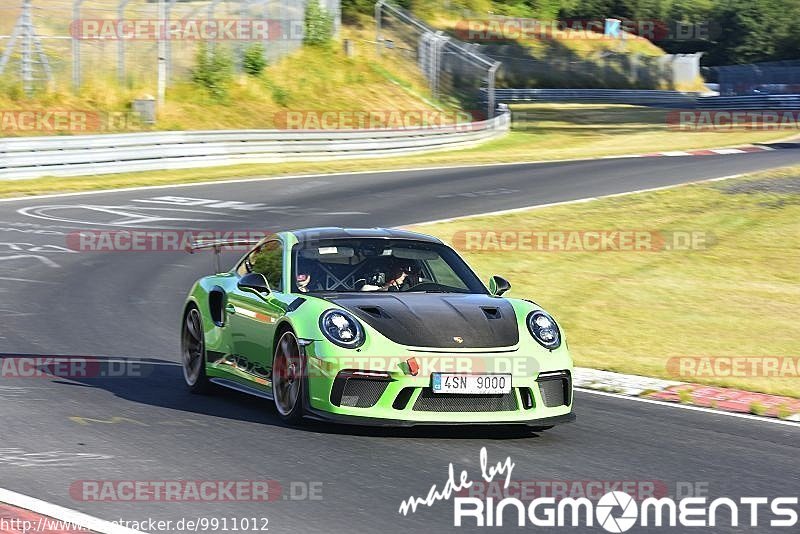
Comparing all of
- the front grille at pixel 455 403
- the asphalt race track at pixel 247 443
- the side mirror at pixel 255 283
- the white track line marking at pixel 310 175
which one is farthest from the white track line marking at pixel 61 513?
the white track line marking at pixel 310 175

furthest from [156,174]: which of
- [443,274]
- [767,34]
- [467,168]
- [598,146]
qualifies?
[767,34]

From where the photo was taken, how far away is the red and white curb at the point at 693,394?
10359 mm

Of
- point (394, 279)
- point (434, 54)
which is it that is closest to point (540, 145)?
point (434, 54)

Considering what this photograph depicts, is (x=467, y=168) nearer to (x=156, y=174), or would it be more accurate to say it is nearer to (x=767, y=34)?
(x=156, y=174)

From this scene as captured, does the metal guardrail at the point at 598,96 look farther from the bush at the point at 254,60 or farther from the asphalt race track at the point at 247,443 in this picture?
the asphalt race track at the point at 247,443

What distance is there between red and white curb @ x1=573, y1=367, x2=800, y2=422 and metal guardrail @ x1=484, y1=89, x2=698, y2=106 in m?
56.7

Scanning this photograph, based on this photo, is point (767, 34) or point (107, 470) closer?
point (107, 470)

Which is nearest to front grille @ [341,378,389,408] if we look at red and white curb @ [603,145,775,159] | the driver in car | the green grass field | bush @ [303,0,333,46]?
the driver in car

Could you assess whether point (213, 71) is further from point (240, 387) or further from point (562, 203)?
point (240, 387)

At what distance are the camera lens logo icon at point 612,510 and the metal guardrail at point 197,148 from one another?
2184 cm

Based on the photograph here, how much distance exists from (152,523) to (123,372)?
186 inches

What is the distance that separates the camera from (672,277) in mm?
18391

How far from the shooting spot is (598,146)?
143 ft

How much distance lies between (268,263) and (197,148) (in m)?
22.5
